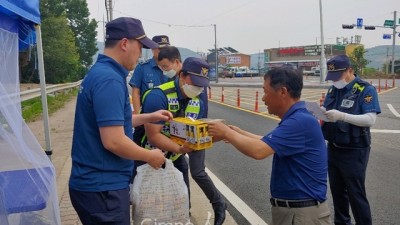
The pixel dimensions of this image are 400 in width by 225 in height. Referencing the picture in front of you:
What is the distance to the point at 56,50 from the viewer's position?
39.9 metres

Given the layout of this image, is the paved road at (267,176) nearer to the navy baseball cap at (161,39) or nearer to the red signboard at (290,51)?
the navy baseball cap at (161,39)

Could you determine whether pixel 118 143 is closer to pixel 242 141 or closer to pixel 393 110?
pixel 242 141

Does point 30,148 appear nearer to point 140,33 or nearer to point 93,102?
point 93,102

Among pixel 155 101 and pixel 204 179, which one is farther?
pixel 204 179

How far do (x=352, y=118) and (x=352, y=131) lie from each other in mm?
149

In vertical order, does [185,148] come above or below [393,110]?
above

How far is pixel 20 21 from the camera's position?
352 cm

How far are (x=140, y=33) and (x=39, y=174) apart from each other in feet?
4.17

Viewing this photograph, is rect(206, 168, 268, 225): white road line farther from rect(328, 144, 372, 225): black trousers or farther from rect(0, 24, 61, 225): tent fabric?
rect(0, 24, 61, 225): tent fabric

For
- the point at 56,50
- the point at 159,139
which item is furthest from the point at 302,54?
the point at 159,139

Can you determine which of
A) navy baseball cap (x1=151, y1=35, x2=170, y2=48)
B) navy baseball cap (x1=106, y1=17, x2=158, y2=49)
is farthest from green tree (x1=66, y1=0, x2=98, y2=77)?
navy baseball cap (x1=106, y1=17, x2=158, y2=49)

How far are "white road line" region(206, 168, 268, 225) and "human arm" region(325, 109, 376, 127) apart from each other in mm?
1479

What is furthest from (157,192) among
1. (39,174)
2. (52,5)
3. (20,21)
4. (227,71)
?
(227,71)

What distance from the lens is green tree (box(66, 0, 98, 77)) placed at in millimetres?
66000
